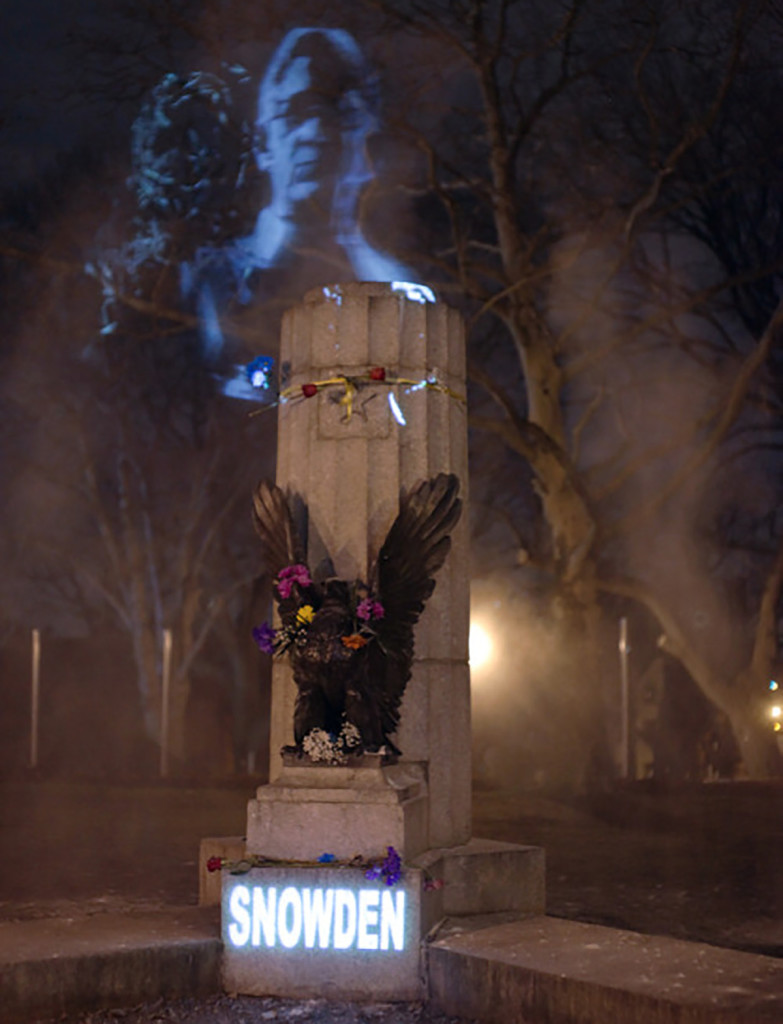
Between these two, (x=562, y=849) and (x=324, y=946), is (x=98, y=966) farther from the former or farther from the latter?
(x=562, y=849)

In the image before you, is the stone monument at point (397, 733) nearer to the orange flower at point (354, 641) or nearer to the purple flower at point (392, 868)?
the purple flower at point (392, 868)

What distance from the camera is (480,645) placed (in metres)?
18.4

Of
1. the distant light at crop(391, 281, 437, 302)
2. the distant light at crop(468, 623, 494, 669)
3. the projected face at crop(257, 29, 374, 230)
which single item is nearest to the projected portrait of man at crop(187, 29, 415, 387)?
the projected face at crop(257, 29, 374, 230)

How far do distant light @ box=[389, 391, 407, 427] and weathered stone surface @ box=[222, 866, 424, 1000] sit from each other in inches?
97.8

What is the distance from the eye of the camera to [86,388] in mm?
21031

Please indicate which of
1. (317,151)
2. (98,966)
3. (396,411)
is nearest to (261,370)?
(396,411)

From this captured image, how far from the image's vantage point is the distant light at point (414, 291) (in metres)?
7.20

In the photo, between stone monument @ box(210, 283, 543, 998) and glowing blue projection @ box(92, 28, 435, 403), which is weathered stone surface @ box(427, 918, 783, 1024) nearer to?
stone monument @ box(210, 283, 543, 998)

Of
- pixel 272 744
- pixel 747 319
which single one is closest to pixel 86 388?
pixel 747 319

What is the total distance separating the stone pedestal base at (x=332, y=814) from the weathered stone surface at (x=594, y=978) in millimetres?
559

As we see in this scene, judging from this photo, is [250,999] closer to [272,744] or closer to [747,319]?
[272,744]

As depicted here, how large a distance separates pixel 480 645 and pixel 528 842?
7.38 metres

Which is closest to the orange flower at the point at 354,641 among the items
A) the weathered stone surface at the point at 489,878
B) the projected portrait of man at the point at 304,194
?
the weathered stone surface at the point at 489,878

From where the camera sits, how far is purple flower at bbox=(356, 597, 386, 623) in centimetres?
613
